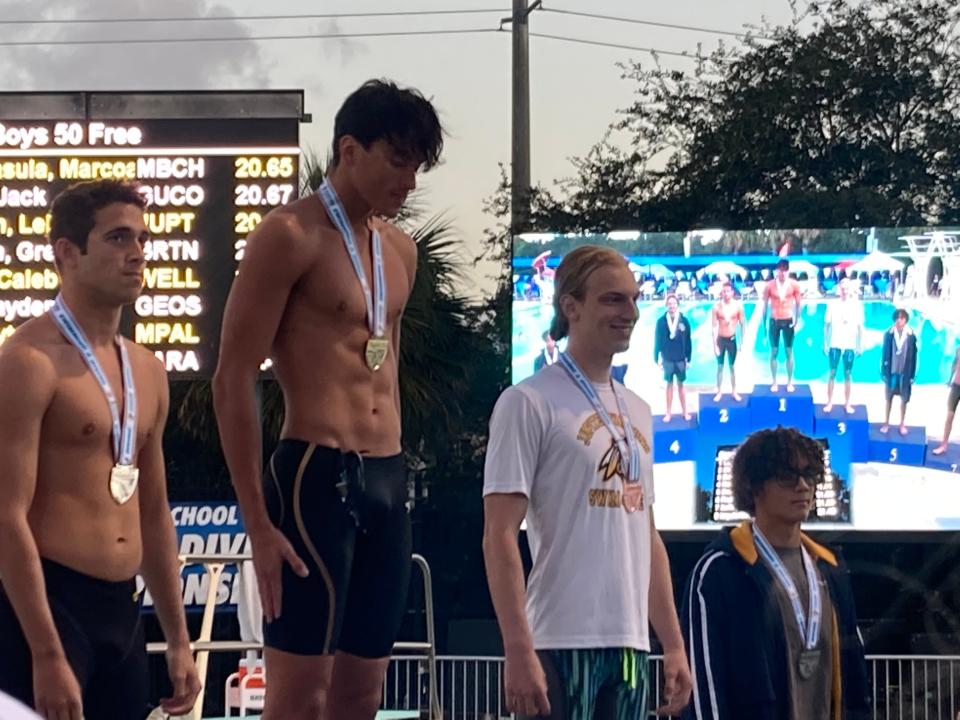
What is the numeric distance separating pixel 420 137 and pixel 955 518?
14838mm

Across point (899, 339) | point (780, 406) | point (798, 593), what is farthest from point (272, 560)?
point (899, 339)

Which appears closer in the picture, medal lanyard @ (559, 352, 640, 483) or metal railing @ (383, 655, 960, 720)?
medal lanyard @ (559, 352, 640, 483)

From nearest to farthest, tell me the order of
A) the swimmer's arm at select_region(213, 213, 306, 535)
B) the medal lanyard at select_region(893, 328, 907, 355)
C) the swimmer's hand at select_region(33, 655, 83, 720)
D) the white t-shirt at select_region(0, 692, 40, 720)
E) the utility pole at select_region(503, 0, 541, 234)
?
the white t-shirt at select_region(0, 692, 40, 720), the swimmer's hand at select_region(33, 655, 83, 720), the swimmer's arm at select_region(213, 213, 306, 535), the medal lanyard at select_region(893, 328, 907, 355), the utility pole at select_region(503, 0, 541, 234)

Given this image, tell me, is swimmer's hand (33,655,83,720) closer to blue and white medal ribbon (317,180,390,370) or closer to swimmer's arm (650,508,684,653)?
blue and white medal ribbon (317,180,390,370)

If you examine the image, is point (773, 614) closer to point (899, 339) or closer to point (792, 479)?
point (792, 479)

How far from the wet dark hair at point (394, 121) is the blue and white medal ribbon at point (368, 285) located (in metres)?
0.11

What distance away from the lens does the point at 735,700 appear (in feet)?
15.1

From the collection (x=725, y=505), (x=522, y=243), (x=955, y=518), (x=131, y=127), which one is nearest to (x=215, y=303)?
(x=131, y=127)

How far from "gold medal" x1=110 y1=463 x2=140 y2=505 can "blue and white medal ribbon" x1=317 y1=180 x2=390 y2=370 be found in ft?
2.04

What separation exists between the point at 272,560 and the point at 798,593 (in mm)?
1590

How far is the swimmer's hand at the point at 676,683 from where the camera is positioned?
4.41m

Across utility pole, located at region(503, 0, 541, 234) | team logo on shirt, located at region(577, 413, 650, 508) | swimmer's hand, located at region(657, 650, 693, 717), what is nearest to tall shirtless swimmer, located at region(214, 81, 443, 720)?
team logo on shirt, located at region(577, 413, 650, 508)

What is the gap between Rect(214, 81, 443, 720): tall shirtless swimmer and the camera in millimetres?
3846

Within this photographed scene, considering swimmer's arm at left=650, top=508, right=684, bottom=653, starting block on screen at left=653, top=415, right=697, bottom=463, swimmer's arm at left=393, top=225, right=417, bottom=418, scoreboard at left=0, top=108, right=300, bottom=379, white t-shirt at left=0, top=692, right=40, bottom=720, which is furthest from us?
starting block on screen at left=653, top=415, right=697, bottom=463
